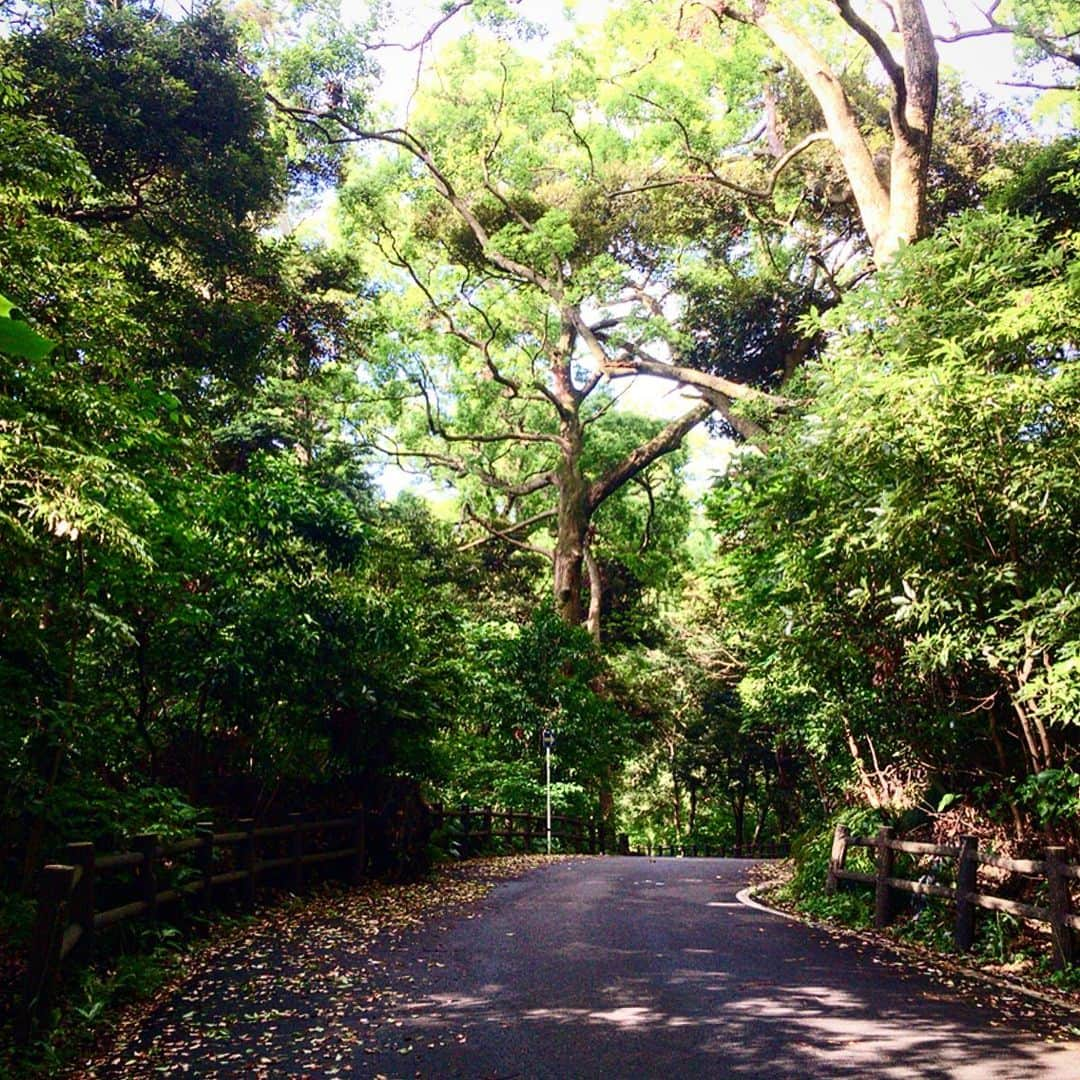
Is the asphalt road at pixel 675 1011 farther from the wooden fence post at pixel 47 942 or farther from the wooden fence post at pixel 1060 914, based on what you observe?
the wooden fence post at pixel 47 942

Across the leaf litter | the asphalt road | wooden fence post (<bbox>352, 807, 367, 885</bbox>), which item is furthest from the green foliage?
wooden fence post (<bbox>352, 807, 367, 885</bbox>)

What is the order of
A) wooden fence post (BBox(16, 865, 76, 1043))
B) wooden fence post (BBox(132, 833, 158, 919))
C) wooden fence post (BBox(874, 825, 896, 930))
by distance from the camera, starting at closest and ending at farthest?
1. wooden fence post (BBox(16, 865, 76, 1043))
2. wooden fence post (BBox(132, 833, 158, 919))
3. wooden fence post (BBox(874, 825, 896, 930))

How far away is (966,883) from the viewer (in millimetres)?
7660

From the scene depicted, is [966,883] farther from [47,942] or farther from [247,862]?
[47,942]

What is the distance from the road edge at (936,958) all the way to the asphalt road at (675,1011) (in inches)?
12.4

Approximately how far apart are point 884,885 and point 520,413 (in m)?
22.4

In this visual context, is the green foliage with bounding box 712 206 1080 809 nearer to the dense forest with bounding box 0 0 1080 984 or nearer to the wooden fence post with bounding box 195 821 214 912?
the dense forest with bounding box 0 0 1080 984

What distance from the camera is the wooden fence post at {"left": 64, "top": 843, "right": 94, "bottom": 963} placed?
5.81 metres

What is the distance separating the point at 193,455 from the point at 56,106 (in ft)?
21.0

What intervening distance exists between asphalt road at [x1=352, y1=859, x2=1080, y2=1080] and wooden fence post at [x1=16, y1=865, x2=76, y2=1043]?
6.01 feet

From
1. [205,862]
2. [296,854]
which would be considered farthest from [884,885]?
[205,862]

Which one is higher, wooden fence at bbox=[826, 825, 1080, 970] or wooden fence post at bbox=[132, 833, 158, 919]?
wooden fence post at bbox=[132, 833, 158, 919]

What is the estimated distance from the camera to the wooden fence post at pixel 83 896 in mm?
5812

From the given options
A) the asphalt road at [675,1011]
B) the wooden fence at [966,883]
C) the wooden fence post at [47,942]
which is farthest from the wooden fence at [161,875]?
the wooden fence at [966,883]
